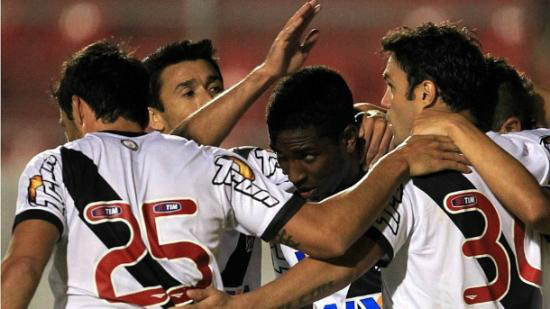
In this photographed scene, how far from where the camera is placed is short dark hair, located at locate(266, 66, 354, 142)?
3.93 metres

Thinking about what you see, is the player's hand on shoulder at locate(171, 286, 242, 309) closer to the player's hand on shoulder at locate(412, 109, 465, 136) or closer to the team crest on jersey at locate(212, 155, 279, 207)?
the team crest on jersey at locate(212, 155, 279, 207)

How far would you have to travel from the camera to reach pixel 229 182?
3340 mm

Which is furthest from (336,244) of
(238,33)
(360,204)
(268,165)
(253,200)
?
(238,33)

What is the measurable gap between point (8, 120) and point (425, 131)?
7.16 metres

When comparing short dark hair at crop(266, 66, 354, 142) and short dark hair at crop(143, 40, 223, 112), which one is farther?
short dark hair at crop(143, 40, 223, 112)

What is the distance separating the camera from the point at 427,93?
341cm

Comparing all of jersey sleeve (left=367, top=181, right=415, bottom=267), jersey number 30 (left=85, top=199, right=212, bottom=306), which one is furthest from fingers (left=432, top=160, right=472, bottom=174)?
jersey number 30 (left=85, top=199, right=212, bottom=306)

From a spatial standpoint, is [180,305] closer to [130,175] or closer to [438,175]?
[130,175]

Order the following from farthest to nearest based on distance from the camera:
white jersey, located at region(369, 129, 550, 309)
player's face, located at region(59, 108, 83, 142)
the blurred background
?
the blurred background
player's face, located at region(59, 108, 83, 142)
white jersey, located at region(369, 129, 550, 309)

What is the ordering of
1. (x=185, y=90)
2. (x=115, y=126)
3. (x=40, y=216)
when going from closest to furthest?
(x=40, y=216) < (x=115, y=126) < (x=185, y=90)

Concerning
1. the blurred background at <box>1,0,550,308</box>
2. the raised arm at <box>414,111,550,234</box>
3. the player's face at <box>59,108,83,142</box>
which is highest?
the blurred background at <box>1,0,550,308</box>

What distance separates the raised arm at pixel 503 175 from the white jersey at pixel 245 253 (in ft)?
3.20

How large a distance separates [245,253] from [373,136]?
28.0 inches

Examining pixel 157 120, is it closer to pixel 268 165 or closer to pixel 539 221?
pixel 268 165
